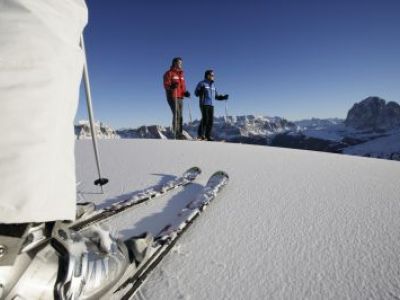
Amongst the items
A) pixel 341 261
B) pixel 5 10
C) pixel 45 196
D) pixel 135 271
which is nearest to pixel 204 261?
pixel 135 271

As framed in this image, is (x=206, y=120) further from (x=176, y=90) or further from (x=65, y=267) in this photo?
(x=65, y=267)

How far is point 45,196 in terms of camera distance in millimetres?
1044

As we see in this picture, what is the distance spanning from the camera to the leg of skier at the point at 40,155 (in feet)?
3.10

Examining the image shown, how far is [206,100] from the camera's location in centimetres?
949

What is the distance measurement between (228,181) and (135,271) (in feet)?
7.20

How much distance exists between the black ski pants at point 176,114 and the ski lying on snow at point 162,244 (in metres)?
6.74

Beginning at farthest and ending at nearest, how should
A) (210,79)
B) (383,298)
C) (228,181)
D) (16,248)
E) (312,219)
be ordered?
(210,79)
(228,181)
(312,219)
(383,298)
(16,248)

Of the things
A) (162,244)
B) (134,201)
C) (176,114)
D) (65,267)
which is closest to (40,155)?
(65,267)

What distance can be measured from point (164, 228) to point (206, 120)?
764 cm

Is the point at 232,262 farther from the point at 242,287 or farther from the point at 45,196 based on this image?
the point at 45,196

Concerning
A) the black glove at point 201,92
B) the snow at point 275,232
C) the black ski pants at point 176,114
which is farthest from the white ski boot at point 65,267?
the black glove at point 201,92

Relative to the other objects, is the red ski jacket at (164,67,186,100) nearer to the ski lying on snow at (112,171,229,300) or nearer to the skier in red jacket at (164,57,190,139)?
the skier in red jacket at (164,57,190,139)

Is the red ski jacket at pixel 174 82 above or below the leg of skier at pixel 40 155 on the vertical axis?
above

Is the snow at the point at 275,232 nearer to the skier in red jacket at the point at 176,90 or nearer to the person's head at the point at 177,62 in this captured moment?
the skier in red jacket at the point at 176,90
